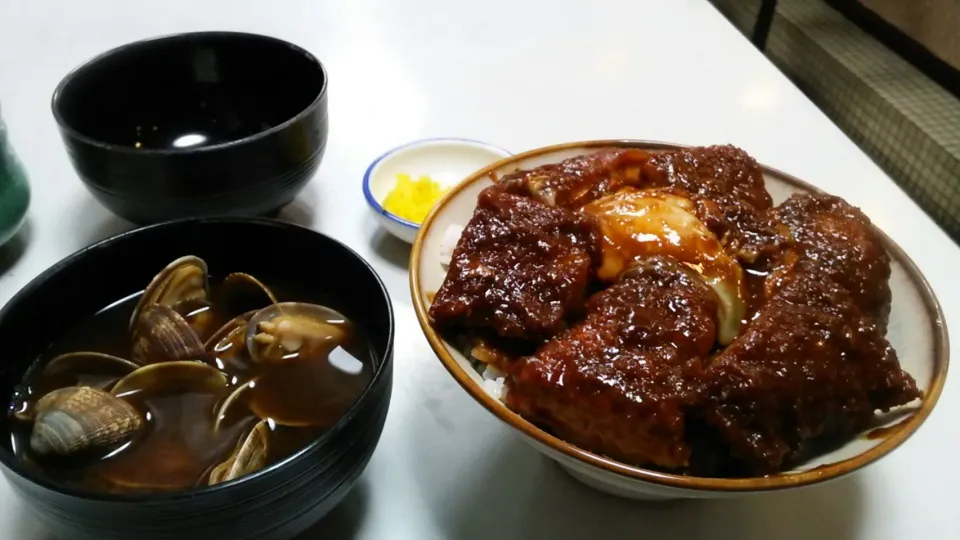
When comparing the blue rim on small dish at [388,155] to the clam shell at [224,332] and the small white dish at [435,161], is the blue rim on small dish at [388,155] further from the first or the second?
the clam shell at [224,332]

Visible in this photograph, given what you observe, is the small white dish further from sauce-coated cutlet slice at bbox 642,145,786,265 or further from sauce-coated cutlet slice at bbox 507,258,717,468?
sauce-coated cutlet slice at bbox 507,258,717,468

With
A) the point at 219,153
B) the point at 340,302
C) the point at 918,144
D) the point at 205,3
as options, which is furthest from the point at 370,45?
the point at 918,144

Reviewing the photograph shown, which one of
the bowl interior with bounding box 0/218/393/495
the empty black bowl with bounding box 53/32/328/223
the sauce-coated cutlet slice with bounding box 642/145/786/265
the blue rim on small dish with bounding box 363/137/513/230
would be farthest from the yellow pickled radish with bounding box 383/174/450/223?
the sauce-coated cutlet slice with bounding box 642/145/786/265

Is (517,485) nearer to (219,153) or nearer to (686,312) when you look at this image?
(686,312)

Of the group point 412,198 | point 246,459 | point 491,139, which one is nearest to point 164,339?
point 246,459

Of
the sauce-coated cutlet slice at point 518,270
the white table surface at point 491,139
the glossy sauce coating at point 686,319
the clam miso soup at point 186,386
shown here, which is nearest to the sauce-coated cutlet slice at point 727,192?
the glossy sauce coating at point 686,319

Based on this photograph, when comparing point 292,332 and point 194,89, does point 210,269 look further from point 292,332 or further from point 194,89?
point 194,89
